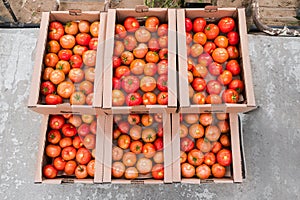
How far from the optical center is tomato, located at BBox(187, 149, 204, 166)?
8.43ft

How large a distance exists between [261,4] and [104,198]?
3258 millimetres

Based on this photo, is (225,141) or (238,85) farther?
(225,141)

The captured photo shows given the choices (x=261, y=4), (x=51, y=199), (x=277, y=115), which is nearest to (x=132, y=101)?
(x=51, y=199)

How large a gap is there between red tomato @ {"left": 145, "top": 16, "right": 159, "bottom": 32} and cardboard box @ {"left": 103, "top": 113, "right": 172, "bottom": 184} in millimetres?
772

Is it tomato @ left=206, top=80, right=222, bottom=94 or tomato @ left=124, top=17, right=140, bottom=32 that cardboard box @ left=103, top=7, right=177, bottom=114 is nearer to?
tomato @ left=124, top=17, right=140, bottom=32

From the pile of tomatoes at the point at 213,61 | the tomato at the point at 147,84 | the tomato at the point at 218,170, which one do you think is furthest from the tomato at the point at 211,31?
the tomato at the point at 218,170

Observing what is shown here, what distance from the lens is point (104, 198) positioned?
2928 mm

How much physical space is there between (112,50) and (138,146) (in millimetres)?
832

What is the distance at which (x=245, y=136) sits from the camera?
10.2ft

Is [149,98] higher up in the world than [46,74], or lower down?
lower down

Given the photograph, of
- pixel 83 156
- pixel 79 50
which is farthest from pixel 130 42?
pixel 83 156

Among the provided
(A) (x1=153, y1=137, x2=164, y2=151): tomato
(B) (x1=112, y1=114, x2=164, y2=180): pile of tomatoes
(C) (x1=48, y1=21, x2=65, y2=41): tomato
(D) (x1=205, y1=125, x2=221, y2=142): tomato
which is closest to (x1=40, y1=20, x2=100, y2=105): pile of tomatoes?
(C) (x1=48, y1=21, x2=65, y2=41): tomato

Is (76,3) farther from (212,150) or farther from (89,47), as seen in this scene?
(212,150)

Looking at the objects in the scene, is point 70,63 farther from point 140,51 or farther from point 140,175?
point 140,175
